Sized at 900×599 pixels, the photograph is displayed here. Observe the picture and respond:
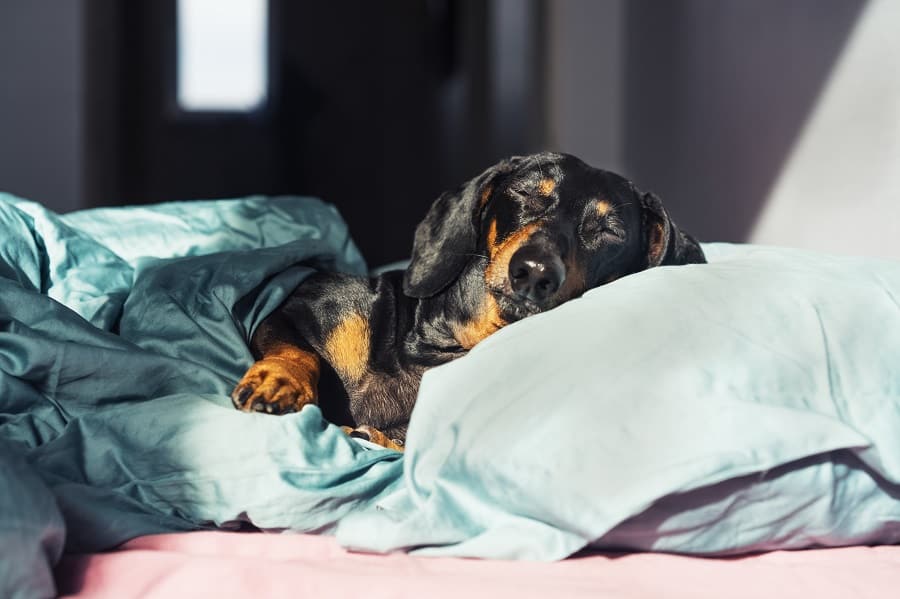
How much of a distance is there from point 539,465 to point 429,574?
0.61 feet

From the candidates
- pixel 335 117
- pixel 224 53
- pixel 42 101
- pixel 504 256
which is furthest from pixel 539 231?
pixel 224 53

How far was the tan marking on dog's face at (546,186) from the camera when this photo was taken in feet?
5.44

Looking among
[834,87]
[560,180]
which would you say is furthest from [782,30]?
[560,180]

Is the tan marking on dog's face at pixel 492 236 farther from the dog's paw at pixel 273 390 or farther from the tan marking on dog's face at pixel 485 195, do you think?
the dog's paw at pixel 273 390

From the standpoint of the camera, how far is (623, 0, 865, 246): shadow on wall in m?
2.19

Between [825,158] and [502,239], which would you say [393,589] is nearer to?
[502,239]

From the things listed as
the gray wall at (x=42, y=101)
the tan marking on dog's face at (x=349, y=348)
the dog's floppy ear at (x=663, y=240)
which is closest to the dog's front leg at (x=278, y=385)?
the tan marking on dog's face at (x=349, y=348)

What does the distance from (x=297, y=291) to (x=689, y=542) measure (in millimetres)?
1011

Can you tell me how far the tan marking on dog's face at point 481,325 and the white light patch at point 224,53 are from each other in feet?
23.4

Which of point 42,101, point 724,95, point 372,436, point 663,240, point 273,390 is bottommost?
point 372,436

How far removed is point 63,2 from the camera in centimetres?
395

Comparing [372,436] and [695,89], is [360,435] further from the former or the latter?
[695,89]

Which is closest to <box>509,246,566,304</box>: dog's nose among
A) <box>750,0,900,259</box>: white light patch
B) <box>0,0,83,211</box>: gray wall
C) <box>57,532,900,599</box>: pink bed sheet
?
<box>57,532,900,599</box>: pink bed sheet

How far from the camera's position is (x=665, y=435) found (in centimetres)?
A: 107
